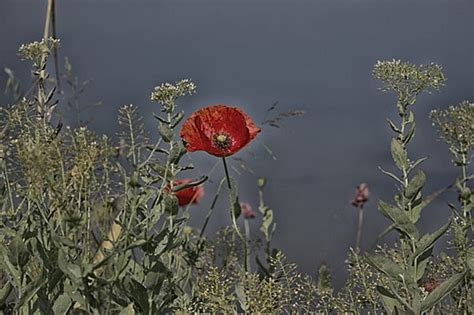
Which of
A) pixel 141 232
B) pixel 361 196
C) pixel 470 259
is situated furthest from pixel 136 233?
pixel 361 196

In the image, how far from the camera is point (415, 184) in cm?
97

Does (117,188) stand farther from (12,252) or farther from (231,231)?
(231,231)

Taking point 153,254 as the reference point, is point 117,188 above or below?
above

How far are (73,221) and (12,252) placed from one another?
0.12 meters

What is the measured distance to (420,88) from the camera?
1023mm

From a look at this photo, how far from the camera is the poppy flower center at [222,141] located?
128cm

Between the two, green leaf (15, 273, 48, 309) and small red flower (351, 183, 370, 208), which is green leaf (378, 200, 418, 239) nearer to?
green leaf (15, 273, 48, 309)

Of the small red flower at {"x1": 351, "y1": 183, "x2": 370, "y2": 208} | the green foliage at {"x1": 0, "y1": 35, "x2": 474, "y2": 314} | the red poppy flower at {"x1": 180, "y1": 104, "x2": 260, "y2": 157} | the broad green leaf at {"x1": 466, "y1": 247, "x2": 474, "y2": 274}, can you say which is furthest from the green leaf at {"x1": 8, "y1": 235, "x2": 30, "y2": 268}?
the small red flower at {"x1": 351, "y1": 183, "x2": 370, "y2": 208}

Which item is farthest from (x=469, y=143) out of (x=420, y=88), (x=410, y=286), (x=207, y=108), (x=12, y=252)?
(x=12, y=252)

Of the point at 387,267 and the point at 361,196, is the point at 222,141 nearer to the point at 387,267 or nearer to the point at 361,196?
the point at 387,267

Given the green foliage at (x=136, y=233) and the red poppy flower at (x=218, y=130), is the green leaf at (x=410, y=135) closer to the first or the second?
the green foliage at (x=136, y=233)

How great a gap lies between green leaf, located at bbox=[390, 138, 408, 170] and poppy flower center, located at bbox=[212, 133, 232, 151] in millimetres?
344

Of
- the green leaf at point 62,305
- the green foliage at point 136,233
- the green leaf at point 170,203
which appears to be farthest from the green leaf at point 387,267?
the green leaf at point 62,305

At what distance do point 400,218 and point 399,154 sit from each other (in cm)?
8
